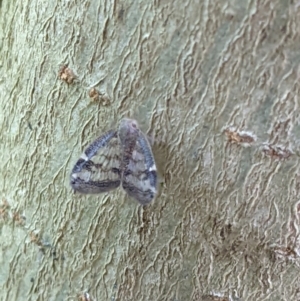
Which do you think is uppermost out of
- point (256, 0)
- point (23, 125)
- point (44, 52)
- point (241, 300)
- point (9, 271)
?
point (256, 0)

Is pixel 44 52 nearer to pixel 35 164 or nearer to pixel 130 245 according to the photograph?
pixel 35 164

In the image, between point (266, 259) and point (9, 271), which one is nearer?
point (266, 259)

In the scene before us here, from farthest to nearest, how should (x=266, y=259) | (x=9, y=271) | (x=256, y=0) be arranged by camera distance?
(x=9, y=271), (x=266, y=259), (x=256, y=0)

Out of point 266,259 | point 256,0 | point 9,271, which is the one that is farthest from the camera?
point 9,271

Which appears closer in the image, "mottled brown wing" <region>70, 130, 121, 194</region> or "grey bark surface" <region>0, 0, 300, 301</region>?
"grey bark surface" <region>0, 0, 300, 301</region>

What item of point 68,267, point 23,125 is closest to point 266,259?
point 68,267
